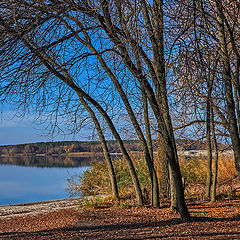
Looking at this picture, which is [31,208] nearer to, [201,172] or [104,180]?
[104,180]

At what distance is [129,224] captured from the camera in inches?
237

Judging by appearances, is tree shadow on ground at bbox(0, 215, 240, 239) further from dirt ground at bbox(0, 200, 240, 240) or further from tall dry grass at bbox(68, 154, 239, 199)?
tall dry grass at bbox(68, 154, 239, 199)

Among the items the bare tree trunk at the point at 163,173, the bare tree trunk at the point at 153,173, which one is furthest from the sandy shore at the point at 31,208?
the bare tree trunk at the point at 153,173

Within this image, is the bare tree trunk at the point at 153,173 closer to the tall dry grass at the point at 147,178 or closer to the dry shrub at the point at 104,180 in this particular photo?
the tall dry grass at the point at 147,178

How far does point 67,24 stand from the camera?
6.13 m

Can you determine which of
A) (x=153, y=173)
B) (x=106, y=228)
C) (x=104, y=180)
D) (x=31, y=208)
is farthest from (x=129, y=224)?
(x=104, y=180)

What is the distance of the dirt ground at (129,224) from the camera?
202 inches

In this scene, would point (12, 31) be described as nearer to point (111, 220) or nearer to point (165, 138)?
point (165, 138)

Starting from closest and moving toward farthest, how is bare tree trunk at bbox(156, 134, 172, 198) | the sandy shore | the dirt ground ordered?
the dirt ground → bare tree trunk at bbox(156, 134, 172, 198) → the sandy shore

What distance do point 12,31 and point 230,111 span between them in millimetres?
3613

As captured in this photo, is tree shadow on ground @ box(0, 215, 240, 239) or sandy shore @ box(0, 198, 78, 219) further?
sandy shore @ box(0, 198, 78, 219)

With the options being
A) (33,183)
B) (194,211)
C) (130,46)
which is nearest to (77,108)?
(130,46)

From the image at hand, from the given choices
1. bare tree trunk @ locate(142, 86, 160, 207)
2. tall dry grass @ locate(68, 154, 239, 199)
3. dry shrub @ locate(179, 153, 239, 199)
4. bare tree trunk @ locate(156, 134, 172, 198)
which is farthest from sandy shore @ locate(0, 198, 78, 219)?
dry shrub @ locate(179, 153, 239, 199)

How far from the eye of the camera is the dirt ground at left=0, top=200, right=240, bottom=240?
16.8 feet
